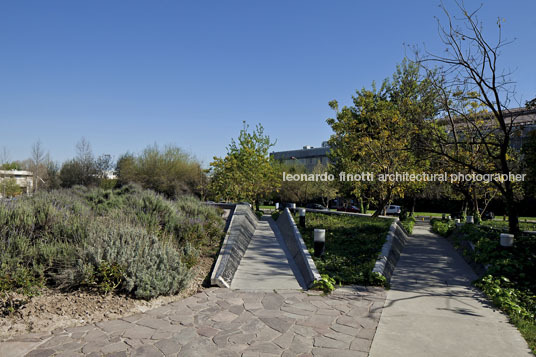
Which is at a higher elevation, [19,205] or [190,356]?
[19,205]

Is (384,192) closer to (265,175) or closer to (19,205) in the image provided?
(265,175)

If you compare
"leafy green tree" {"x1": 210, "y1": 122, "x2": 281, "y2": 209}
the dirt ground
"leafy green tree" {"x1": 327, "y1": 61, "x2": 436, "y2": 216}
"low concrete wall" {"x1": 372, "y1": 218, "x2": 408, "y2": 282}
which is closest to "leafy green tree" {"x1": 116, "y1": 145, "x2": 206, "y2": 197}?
"leafy green tree" {"x1": 210, "y1": 122, "x2": 281, "y2": 209}

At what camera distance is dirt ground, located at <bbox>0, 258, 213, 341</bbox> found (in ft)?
14.2

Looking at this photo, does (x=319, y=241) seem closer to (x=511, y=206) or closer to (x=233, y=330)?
(x=233, y=330)

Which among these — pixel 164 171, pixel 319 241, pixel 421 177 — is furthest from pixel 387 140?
pixel 164 171

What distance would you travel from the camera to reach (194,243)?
8.73 meters

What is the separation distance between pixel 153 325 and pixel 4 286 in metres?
2.19

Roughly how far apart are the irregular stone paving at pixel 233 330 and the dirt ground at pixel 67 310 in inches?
6.8

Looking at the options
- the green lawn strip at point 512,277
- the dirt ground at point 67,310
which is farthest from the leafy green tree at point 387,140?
the dirt ground at point 67,310

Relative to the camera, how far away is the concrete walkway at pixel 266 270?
6562mm

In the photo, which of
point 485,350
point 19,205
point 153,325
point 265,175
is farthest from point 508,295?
point 265,175

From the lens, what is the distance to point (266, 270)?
7.68 metres

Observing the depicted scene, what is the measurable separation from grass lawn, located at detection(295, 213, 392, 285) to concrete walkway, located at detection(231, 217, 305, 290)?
69 cm

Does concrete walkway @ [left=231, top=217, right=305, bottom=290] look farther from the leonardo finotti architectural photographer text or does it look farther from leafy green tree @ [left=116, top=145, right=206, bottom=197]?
leafy green tree @ [left=116, top=145, right=206, bottom=197]
